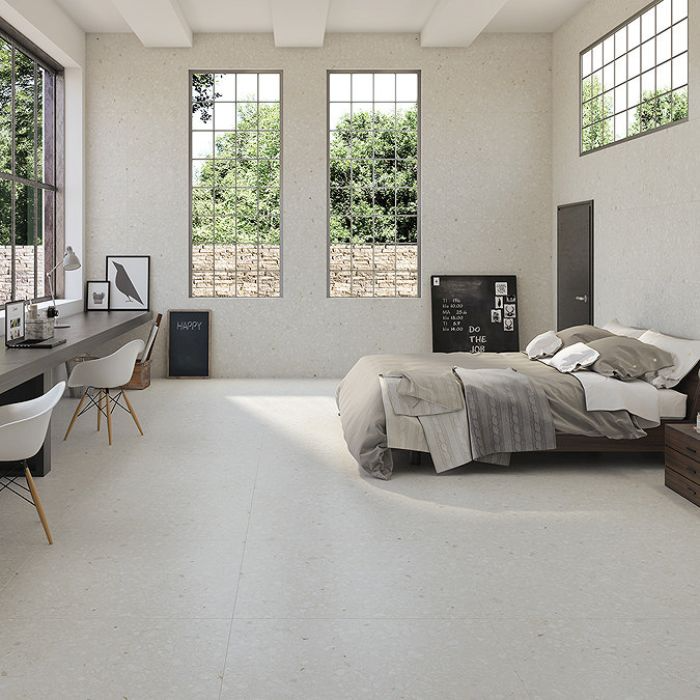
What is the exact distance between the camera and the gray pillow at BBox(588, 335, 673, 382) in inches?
205

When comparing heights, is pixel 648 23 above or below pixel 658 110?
above

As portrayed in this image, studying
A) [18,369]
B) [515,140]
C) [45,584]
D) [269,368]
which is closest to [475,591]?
[45,584]

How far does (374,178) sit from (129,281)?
2.81m

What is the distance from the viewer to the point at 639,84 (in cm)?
662

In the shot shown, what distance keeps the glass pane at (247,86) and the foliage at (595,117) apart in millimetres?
3339

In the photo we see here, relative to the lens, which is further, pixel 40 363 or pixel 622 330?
pixel 622 330

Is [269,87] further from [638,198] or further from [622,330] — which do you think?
[622,330]

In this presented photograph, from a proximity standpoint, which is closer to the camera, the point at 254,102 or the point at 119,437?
the point at 119,437

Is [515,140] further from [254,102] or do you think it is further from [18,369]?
[18,369]

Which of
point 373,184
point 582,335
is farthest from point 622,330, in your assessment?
point 373,184

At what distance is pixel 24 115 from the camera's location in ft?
24.4

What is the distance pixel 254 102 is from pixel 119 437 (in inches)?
173

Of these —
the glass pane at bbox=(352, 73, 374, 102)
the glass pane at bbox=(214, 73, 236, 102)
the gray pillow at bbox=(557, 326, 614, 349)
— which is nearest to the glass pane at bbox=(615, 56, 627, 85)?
the gray pillow at bbox=(557, 326, 614, 349)

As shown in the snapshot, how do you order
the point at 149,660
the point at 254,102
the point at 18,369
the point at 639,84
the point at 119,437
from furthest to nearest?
1. the point at 254,102
2. the point at 639,84
3. the point at 119,437
4. the point at 18,369
5. the point at 149,660
